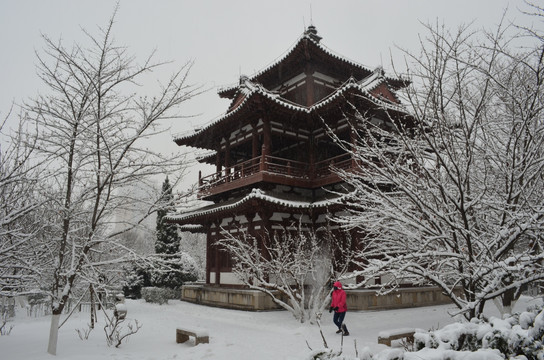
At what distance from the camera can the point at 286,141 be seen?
1778 centimetres

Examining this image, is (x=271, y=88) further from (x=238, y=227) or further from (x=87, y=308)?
(x=87, y=308)

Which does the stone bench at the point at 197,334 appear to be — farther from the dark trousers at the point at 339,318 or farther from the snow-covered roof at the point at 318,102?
the snow-covered roof at the point at 318,102

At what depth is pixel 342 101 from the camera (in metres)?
13.8

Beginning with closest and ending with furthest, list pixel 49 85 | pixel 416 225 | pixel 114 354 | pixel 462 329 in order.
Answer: pixel 462 329, pixel 416 225, pixel 49 85, pixel 114 354

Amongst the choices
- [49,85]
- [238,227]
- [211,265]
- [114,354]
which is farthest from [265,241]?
[49,85]

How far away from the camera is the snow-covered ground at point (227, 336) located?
752cm

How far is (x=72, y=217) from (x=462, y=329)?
6855 mm

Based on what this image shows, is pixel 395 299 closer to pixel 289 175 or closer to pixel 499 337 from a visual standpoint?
pixel 289 175

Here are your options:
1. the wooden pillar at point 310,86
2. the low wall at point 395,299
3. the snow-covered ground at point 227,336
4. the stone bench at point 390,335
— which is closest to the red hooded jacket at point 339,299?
the snow-covered ground at point 227,336

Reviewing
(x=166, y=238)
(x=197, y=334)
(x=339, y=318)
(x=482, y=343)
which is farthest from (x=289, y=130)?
(x=482, y=343)

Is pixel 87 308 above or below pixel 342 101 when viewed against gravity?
below

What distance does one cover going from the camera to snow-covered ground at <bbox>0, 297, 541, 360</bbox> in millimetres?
7523

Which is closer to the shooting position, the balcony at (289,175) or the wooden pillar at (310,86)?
the balcony at (289,175)

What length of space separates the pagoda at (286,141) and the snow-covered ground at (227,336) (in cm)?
376
